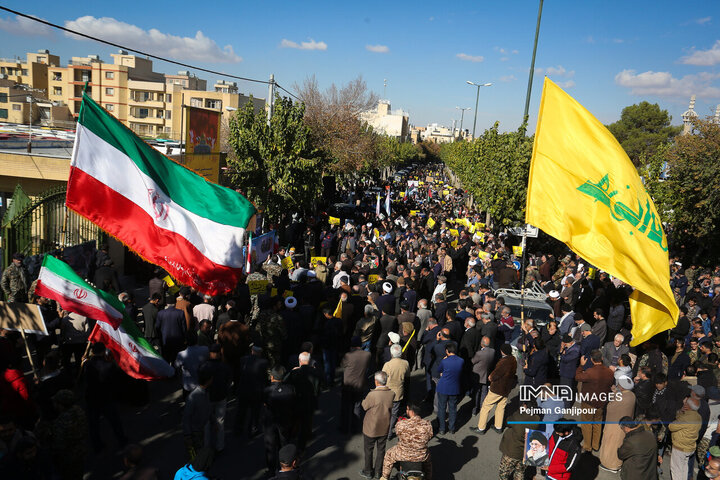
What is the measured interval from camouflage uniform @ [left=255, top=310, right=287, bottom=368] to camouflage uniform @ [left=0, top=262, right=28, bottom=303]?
5219 millimetres

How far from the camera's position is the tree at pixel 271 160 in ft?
54.4

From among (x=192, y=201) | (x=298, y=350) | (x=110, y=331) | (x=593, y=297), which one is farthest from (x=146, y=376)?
(x=593, y=297)

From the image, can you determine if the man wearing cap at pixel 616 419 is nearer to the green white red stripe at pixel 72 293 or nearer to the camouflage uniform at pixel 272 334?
the camouflage uniform at pixel 272 334

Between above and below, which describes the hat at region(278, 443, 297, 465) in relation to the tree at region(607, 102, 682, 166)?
below

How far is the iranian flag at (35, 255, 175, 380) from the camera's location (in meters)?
5.87

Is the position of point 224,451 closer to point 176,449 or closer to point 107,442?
point 176,449

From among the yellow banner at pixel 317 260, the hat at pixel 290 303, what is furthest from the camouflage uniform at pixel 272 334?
the yellow banner at pixel 317 260

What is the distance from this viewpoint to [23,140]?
74.5ft

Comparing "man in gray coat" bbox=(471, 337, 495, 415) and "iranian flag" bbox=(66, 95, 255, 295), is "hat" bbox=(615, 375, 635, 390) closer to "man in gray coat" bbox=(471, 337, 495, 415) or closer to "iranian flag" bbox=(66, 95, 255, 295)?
"man in gray coat" bbox=(471, 337, 495, 415)

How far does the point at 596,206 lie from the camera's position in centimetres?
515

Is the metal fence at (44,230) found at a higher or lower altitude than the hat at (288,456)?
higher

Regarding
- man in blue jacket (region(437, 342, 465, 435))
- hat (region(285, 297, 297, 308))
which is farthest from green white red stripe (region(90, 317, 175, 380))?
man in blue jacket (region(437, 342, 465, 435))

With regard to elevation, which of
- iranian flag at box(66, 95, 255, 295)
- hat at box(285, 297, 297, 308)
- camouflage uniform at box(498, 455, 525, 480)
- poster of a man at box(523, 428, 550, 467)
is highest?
iranian flag at box(66, 95, 255, 295)

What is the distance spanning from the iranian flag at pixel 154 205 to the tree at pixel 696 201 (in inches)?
731
